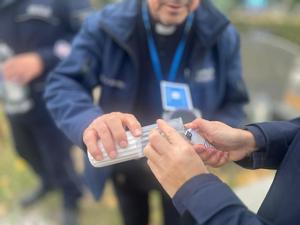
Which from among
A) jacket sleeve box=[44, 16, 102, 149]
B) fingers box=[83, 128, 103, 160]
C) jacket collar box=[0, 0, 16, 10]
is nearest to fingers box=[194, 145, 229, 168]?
fingers box=[83, 128, 103, 160]

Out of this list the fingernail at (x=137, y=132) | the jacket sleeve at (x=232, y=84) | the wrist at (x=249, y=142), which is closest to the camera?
the fingernail at (x=137, y=132)

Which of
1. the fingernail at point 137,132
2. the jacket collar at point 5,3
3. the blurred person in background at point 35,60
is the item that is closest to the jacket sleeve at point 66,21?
the blurred person in background at point 35,60

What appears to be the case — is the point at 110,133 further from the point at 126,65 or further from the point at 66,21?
the point at 66,21

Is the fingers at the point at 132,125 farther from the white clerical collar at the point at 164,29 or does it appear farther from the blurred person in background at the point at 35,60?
the blurred person in background at the point at 35,60

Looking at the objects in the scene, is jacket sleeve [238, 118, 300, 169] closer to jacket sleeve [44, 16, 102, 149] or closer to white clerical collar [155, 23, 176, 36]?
jacket sleeve [44, 16, 102, 149]

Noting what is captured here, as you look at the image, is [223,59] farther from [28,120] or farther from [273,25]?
[273,25]

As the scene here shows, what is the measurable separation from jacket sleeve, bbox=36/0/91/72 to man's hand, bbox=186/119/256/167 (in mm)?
1573

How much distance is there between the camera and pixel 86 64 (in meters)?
1.88

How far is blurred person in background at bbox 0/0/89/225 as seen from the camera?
253 centimetres

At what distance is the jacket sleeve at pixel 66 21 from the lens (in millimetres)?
2578

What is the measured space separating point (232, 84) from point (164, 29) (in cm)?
39

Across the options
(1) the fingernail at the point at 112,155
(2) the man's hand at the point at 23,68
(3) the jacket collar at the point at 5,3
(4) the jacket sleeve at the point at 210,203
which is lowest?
(2) the man's hand at the point at 23,68

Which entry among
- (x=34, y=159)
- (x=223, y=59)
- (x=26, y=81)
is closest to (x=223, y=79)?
(x=223, y=59)

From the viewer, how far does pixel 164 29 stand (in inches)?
73.4
